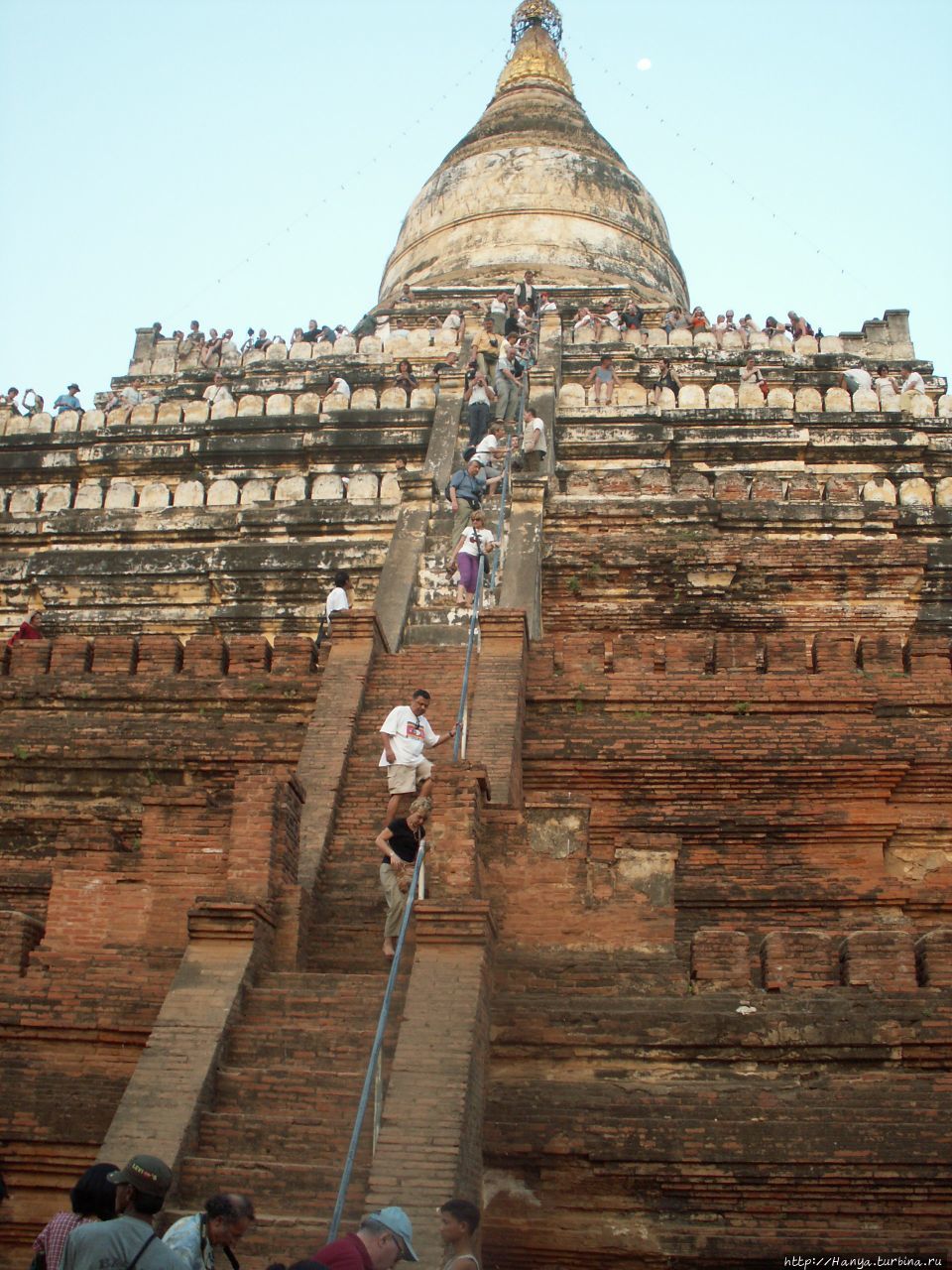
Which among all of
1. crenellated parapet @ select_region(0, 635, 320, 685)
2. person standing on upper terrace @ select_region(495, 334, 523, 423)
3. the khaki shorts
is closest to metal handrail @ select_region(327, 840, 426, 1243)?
the khaki shorts

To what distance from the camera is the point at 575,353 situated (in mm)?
25844

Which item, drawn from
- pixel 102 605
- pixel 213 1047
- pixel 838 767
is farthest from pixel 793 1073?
pixel 102 605

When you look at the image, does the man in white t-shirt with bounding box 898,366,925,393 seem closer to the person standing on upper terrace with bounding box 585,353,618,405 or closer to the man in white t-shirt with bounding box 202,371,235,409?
the person standing on upper terrace with bounding box 585,353,618,405

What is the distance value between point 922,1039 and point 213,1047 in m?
3.66

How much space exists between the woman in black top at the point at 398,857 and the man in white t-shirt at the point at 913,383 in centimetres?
1505

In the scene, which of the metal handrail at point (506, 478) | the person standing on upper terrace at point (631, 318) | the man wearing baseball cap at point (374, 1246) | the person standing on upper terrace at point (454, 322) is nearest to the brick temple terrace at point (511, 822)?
the metal handrail at point (506, 478)

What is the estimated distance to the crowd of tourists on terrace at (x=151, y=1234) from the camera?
5844 mm

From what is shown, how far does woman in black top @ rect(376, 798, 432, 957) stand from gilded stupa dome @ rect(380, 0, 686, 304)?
73.1 feet

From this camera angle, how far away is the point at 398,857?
1040cm

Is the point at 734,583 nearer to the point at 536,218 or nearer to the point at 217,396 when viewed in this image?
the point at 217,396

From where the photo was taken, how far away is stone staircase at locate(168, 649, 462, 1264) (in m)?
8.13

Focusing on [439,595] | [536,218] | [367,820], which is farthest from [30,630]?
[536,218]

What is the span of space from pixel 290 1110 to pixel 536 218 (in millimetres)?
27514

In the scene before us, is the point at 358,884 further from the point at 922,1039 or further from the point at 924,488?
the point at 924,488
